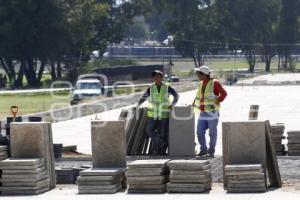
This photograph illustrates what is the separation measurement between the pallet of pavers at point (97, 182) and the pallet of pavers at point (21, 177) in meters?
0.65

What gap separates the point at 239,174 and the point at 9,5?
69.4m

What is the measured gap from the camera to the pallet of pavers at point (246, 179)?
611 inches

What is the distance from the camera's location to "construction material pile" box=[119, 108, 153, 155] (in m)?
21.4

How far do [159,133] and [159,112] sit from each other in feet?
1.59

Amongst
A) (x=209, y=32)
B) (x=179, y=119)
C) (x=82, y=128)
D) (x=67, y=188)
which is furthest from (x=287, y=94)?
(x=209, y=32)

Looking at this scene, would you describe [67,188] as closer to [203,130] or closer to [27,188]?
[27,188]

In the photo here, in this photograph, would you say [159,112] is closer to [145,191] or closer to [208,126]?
[208,126]

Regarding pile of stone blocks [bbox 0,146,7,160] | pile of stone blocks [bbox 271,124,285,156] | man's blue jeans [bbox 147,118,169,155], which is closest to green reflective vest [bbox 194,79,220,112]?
man's blue jeans [bbox 147,118,169,155]

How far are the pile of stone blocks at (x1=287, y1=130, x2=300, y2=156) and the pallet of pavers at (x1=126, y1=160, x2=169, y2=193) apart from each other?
5852 millimetres

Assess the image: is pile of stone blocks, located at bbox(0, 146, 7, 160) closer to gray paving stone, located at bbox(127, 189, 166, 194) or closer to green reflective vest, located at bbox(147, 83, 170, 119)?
gray paving stone, located at bbox(127, 189, 166, 194)

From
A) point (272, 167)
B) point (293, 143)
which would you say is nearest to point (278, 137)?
point (293, 143)

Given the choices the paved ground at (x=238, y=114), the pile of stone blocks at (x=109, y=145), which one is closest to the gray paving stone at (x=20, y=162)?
the pile of stone blocks at (x=109, y=145)

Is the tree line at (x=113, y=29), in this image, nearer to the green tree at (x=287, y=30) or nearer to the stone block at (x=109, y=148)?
the green tree at (x=287, y=30)

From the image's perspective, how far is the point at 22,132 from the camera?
16.8 metres
